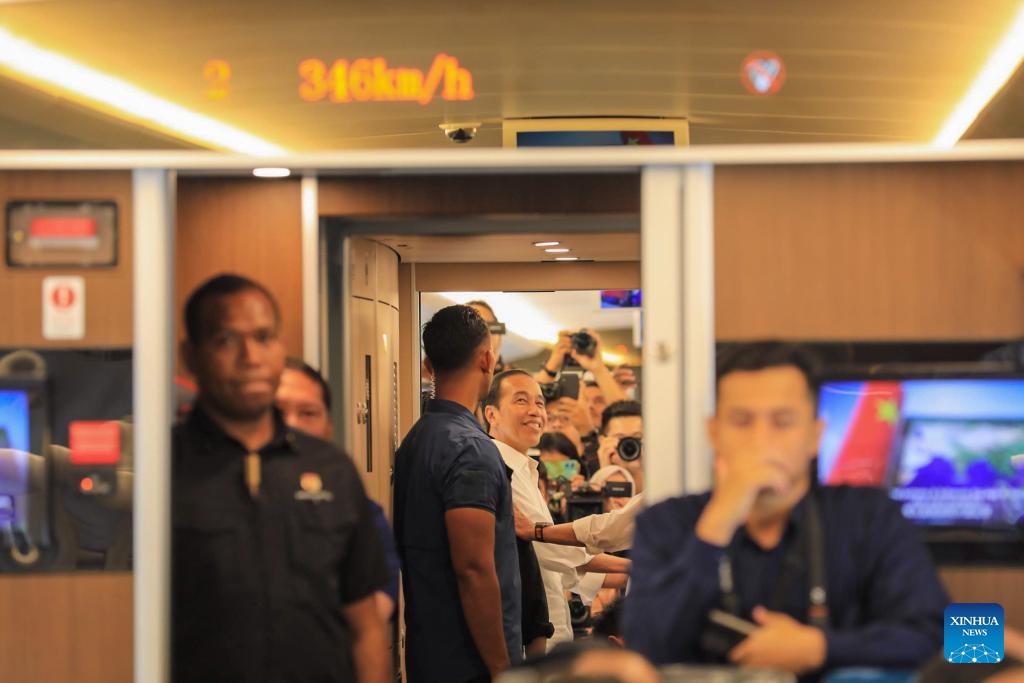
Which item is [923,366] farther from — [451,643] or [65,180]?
[65,180]

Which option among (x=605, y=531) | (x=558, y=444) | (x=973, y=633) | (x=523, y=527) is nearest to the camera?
(x=973, y=633)

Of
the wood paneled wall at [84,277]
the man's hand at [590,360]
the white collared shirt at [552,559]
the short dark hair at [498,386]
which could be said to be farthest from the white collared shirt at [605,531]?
the wood paneled wall at [84,277]

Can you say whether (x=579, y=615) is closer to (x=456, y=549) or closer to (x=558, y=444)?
(x=558, y=444)

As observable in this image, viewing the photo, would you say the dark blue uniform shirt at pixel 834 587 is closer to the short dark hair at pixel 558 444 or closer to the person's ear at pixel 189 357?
the person's ear at pixel 189 357

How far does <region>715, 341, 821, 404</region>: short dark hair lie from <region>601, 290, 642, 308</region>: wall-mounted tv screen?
2.45m

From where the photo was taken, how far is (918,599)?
2754 millimetres

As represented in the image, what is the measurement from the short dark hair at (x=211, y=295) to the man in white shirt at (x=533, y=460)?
7.42 feet

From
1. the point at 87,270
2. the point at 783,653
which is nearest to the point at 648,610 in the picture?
the point at 783,653

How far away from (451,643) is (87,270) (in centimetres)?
167

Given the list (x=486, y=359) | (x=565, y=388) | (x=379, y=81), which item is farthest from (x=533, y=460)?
(x=379, y=81)

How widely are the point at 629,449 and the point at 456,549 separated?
1849 millimetres

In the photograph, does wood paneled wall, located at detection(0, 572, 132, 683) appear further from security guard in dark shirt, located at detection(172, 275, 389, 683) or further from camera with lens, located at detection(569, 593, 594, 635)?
camera with lens, located at detection(569, 593, 594, 635)

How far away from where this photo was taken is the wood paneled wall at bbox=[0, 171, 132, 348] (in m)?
3.01

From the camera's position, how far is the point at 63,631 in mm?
3027
